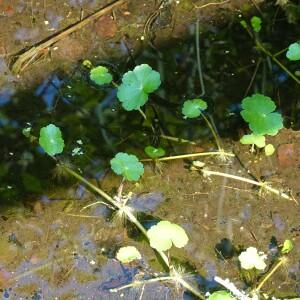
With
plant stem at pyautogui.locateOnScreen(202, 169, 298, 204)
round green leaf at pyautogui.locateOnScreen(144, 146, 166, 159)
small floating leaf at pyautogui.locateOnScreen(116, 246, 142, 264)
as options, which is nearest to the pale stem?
small floating leaf at pyautogui.locateOnScreen(116, 246, 142, 264)

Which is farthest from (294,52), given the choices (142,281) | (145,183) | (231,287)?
(142,281)

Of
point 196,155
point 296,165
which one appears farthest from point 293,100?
point 196,155

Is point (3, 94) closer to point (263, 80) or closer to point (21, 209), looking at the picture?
point (21, 209)

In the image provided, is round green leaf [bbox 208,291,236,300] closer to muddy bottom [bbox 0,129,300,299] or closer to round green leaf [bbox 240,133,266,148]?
muddy bottom [bbox 0,129,300,299]

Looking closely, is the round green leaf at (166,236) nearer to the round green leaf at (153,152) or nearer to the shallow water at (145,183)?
the shallow water at (145,183)

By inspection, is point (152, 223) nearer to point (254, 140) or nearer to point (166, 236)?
point (166, 236)

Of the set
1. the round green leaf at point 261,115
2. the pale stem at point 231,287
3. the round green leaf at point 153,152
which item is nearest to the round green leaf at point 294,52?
the round green leaf at point 261,115
